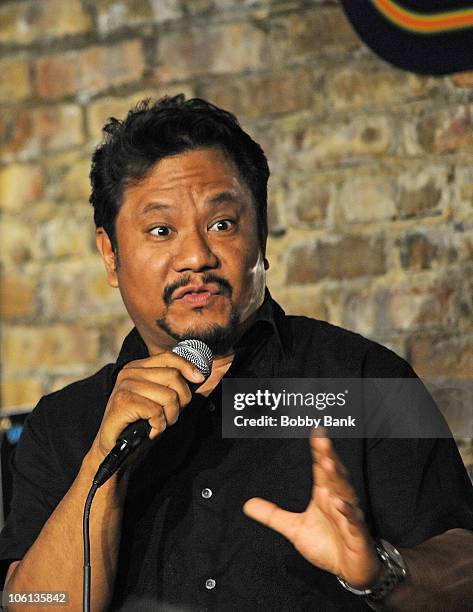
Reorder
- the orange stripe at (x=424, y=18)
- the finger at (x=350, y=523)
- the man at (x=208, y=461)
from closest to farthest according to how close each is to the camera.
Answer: the finger at (x=350, y=523), the man at (x=208, y=461), the orange stripe at (x=424, y=18)

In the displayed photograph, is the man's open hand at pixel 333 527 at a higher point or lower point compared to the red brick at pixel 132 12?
lower

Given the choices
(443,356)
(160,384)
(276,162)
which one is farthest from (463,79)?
(160,384)

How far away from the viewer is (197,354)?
1.37 meters

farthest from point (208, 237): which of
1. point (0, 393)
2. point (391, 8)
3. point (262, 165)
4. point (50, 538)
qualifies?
point (0, 393)

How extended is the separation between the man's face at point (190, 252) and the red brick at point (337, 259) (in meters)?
0.39

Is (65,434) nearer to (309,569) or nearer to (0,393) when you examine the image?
(309,569)

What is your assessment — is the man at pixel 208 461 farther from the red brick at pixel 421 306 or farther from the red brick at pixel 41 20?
the red brick at pixel 41 20

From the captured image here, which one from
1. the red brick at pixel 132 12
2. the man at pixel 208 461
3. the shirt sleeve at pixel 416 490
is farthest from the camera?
the red brick at pixel 132 12

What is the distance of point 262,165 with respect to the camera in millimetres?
1724

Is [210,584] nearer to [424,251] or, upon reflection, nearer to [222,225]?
[222,225]

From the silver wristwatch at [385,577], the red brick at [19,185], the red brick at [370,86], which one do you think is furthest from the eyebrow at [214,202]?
the red brick at [19,185]

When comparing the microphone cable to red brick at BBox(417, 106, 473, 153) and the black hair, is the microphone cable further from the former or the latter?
red brick at BBox(417, 106, 473, 153)

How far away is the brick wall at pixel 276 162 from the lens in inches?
77.1

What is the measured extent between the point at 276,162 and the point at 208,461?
75cm
